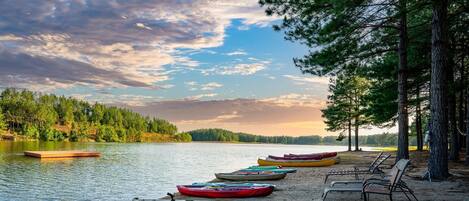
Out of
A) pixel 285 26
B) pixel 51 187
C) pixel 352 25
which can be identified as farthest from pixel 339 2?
pixel 51 187

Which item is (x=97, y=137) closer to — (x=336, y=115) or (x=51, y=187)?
(x=336, y=115)

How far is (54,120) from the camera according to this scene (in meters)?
165

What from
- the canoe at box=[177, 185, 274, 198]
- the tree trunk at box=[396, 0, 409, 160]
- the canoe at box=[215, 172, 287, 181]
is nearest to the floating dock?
the canoe at box=[215, 172, 287, 181]

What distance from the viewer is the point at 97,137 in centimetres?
16588

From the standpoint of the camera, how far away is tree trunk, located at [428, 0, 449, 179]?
590 inches

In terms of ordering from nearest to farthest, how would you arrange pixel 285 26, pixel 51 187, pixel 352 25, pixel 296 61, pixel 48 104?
pixel 352 25 → pixel 285 26 → pixel 296 61 → pixel 51 187 → pixel 48 104

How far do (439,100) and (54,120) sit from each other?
16775cm

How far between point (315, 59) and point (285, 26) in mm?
2132

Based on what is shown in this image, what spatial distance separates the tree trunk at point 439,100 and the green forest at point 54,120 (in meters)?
137

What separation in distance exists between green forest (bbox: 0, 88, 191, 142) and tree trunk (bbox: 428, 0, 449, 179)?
137 meters

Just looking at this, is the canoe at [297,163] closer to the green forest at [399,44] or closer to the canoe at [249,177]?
the green forest at [399,44]

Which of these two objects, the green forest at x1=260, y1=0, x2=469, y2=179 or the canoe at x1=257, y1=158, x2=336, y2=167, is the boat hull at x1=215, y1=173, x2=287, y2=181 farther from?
the canoe at x1=257, y1=158, x2=336, y2=167

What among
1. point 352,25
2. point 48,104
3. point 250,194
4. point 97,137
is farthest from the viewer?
point 48,104

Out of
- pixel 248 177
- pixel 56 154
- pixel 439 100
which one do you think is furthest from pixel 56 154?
pixel 439 100
